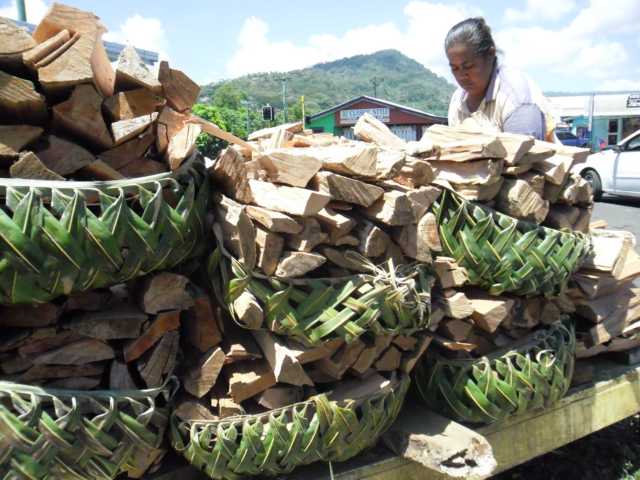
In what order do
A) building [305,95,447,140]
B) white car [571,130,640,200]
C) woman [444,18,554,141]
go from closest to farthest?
woman [444,18,554,141] < white car [571,130,640,200] < building [305,95,447,140]

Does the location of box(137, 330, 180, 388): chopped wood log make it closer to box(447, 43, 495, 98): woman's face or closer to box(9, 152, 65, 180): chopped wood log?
box(9, 152, 65, 180): chopped wood log

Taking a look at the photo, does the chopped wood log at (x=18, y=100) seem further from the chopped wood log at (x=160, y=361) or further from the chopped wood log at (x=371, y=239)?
the chopped wood log at (x=371, y=239)

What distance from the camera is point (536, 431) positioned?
2.39 meters

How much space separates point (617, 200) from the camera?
13.3m

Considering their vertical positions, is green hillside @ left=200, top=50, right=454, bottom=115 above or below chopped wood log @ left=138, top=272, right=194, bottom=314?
above

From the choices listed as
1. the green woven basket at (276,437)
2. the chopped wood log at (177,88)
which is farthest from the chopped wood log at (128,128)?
the green woven basket at (276,437)

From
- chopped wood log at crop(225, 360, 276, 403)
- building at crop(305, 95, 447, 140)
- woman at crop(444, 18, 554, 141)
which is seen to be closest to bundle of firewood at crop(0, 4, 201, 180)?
chopped wood log at crop(225, 360, 276, 403)

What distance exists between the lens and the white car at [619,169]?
12.0 meters

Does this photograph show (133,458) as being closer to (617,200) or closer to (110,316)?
(110,316)

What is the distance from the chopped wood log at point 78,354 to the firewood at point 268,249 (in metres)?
0.51

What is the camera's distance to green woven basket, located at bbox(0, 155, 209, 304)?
1387 mm

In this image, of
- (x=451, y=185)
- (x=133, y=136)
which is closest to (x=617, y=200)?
(x=451, y=185)

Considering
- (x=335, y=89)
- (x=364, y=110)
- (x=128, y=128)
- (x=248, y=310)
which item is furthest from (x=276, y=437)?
(x=335, y=89)

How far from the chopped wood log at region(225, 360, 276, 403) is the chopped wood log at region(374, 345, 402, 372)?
400 millimetres
